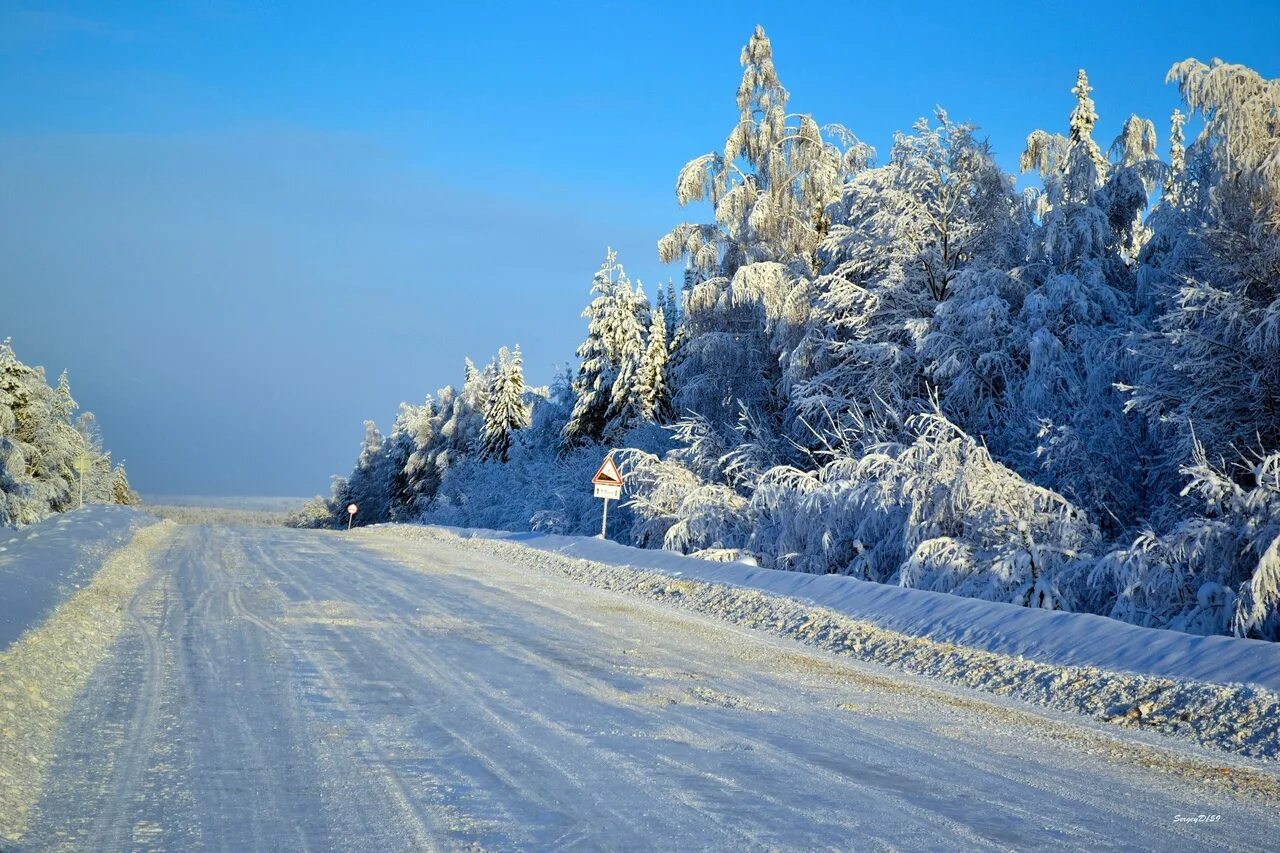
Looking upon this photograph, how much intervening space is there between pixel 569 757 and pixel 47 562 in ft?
36.6

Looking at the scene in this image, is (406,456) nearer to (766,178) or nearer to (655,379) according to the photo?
(655,379)

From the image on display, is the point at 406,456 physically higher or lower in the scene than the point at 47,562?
higher

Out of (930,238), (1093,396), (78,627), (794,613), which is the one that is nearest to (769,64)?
(930,238)

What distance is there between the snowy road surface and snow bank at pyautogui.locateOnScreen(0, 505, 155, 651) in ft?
3.05

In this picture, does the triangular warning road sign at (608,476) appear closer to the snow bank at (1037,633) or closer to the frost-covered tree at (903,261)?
the frost-covered tree at (903,261)

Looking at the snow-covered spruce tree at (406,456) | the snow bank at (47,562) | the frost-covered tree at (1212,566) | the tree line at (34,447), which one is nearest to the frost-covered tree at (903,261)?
the frost-covered tree at (1212,566)

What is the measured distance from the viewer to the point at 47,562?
1373cm

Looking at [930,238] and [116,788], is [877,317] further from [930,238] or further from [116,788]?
[116,788]

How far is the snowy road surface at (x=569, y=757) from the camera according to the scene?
445 centimetres

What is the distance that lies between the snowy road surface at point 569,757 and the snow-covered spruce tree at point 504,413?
44.8 meters

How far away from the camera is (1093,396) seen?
1781cm

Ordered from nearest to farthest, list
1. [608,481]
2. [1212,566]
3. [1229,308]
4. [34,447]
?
[1212,566] < [1229,308] < [608,481] < [34,447]

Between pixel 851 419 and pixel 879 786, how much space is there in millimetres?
18289

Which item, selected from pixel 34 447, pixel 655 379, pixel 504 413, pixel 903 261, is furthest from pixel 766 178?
pixel 34 447
